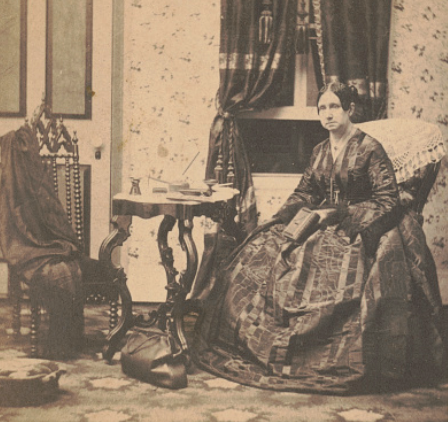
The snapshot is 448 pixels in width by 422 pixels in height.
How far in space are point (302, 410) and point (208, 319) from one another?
824mm

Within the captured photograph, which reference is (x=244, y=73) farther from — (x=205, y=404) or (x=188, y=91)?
(x=205, y=404)

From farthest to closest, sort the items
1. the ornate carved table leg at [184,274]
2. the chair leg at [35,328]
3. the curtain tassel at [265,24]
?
1. the curtain tassel at [265,24]
2. the chair leg at [35,328]
3. the ornate carved table leg at [184,274]

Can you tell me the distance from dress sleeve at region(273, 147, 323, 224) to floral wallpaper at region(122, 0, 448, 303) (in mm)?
758

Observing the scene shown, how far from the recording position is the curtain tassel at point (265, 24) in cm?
410

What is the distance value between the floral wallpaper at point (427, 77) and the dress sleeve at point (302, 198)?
1042mm

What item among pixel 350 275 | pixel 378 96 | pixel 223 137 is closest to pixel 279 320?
pixel 350 275

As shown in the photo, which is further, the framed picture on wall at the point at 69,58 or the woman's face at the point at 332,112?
the framed picture on wall at the point at 69,58

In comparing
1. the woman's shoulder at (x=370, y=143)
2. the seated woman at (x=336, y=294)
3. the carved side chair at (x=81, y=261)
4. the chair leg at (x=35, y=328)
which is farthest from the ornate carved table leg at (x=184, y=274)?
the woman's shoulder at (x=370, y=143)

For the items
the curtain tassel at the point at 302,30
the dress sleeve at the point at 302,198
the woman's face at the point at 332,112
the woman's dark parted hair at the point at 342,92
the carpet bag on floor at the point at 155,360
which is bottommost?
the carpet bag on floor at the point at 155,360

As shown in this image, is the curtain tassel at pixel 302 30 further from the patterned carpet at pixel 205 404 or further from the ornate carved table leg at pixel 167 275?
the patterned carpet at pixel 205 404

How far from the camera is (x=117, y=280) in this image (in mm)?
3225

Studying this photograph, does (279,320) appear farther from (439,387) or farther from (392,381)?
(439,387)

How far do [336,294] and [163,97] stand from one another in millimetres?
1941

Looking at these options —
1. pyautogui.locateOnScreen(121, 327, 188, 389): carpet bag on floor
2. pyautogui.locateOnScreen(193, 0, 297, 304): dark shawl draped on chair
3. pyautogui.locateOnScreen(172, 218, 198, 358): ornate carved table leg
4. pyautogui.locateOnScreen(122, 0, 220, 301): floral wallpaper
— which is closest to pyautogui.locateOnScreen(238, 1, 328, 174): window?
pyautogui.locateOnScreen(193, 0, 297, 304): dark shawl draped on chair
